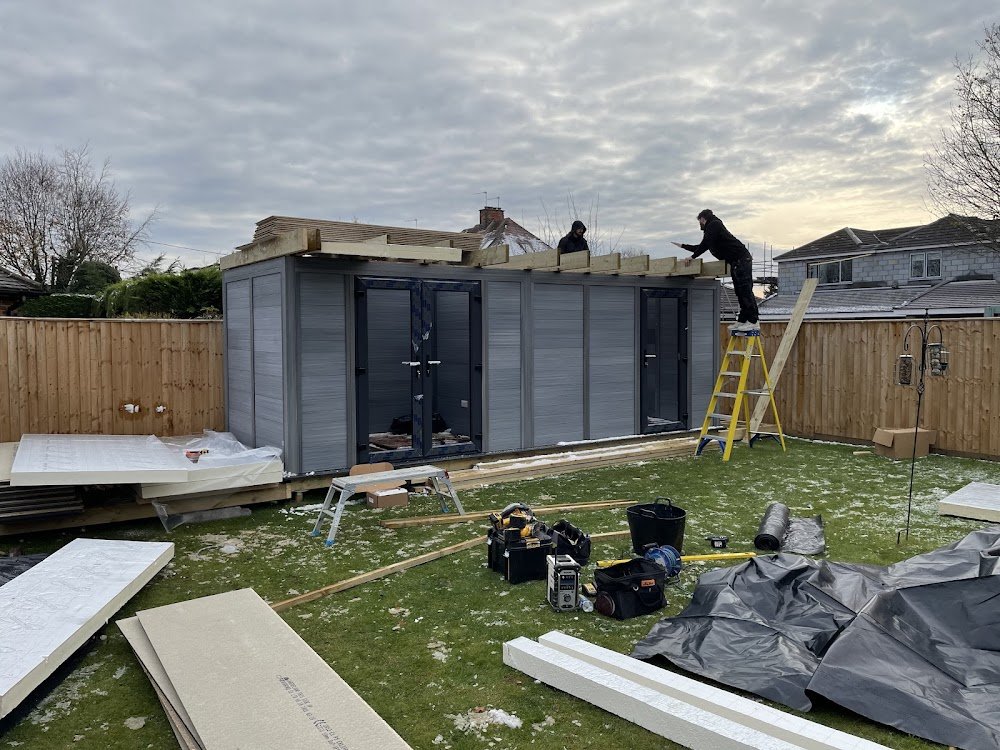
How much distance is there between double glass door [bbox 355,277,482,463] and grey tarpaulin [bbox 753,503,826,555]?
353 centimetres

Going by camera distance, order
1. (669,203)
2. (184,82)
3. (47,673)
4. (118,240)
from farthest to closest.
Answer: (118,240) → (669,203) → (184,82) → (47,673)

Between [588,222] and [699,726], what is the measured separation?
54.5ft

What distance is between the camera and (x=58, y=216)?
2339cm

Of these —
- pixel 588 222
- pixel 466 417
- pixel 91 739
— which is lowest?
pixel 91 739

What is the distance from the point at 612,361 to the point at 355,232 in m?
3.68

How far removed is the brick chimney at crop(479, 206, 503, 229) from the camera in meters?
21.1

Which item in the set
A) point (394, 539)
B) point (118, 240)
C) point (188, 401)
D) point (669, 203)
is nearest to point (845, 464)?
point (394, 539)

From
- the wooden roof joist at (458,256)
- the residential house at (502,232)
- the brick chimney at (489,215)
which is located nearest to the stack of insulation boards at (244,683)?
the wooden roof joist at (458,256)

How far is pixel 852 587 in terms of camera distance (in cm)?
389

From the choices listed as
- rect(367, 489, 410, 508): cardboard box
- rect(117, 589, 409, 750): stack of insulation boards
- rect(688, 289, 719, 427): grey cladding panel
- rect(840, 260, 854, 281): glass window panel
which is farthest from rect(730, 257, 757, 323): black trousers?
rect(840, 260, 854, 281): glass window panel

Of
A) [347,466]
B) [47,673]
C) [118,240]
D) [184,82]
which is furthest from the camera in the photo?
[118,240]

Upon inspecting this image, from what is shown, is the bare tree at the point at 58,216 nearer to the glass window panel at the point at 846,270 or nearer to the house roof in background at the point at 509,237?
the house roof in background at the point at 509,237

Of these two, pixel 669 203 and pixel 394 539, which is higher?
pixel 669 203

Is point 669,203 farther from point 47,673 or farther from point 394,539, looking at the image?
point 47,673
